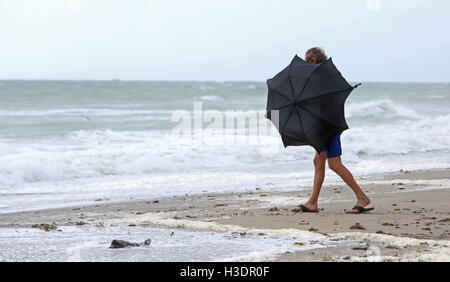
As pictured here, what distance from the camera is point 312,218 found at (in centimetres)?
636

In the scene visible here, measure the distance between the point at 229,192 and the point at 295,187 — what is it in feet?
3.30

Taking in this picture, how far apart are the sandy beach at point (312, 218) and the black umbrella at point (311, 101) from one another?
0.84m

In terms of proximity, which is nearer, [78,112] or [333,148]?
[333,148]

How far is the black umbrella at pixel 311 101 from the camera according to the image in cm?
613

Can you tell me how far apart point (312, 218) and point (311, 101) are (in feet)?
3.74

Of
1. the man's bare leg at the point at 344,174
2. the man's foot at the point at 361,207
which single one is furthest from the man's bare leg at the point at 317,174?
the man's foot at the point at 361,207

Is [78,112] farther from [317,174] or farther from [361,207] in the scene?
[361,207]

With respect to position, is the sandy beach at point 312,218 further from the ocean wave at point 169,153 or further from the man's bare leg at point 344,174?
the ocean wave at point 169,153

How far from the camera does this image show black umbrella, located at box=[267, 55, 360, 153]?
6129 millimetres

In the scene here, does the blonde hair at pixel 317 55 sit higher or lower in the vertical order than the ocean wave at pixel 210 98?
lower

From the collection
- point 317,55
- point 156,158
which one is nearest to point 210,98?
point 156,158

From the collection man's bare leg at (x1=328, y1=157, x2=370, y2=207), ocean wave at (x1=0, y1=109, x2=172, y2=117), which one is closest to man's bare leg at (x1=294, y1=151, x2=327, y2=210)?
man's bare leg at (x1=328, y1=157, x2=370, y2=207)

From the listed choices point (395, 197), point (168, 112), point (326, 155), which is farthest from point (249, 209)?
point (168, 112)
